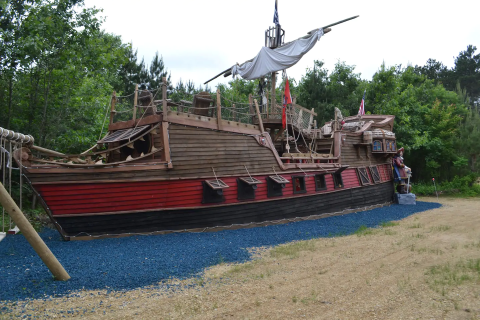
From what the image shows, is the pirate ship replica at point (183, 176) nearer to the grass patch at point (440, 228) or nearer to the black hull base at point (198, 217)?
the black hull base at point (198, 217)

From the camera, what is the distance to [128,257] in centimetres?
696

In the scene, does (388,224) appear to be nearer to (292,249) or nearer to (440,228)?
(440,228)

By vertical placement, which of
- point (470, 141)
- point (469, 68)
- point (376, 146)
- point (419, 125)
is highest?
point (469, 68)

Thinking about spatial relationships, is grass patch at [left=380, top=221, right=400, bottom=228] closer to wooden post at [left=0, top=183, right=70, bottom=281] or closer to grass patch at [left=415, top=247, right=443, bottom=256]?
grass patch at [left=415, top=247, right=443, bottom=256]

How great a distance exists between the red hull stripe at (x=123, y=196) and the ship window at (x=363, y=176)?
7.17 metres

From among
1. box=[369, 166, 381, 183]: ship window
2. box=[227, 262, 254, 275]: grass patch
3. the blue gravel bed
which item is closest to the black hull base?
the blue gravel bed

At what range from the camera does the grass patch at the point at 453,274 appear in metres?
5.17

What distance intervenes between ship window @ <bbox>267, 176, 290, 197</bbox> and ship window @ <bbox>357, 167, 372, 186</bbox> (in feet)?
17.2

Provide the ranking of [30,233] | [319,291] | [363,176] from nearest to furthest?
[319,291] < [30,233] < [363,176]

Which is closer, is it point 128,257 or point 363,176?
point 128,257

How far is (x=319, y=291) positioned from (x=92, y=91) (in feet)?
48.6

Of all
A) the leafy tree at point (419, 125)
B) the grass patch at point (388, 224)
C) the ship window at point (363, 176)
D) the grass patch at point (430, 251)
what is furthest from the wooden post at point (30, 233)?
the leafy tree at point (419, 125)

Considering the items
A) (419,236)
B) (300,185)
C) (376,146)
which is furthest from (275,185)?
(376,146)

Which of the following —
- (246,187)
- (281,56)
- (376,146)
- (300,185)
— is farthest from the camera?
(376,146)
